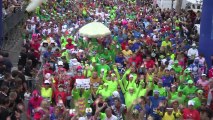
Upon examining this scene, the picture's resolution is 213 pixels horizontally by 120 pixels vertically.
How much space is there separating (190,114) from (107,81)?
2771mm

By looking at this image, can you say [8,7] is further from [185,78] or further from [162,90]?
[162,90]

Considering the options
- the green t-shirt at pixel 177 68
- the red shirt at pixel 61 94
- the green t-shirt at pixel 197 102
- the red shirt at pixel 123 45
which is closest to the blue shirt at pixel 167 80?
the green t-shirt at pixel 177 68

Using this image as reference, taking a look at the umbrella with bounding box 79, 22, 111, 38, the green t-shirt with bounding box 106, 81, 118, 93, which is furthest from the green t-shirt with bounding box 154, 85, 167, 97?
the umbrella with bounding box 79, 22, 111, 38

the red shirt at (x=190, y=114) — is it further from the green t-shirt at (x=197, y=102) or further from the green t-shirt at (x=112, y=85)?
the green t-shirt at (x=112, y=85)

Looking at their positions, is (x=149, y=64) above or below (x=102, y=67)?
below

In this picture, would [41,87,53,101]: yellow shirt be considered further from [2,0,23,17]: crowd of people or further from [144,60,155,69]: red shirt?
[2,0,23,17]: crowd of people

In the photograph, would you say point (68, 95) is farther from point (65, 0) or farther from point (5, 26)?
point (65, 0)

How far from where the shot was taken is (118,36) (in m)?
23.1

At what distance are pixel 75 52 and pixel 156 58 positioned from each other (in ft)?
9.28

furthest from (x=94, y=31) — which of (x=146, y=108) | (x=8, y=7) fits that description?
(x=146, y=108)

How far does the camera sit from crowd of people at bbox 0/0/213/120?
38.0ft

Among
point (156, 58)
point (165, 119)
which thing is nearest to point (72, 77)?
point (165, 119)

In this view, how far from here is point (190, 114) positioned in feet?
38.6

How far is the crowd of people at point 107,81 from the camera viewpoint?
38.0 ft
